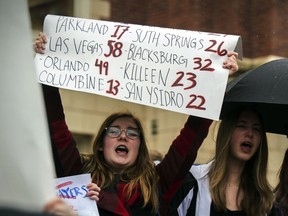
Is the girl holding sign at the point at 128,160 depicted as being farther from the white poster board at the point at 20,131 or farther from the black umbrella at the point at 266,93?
the white poster board at the point at 20,131

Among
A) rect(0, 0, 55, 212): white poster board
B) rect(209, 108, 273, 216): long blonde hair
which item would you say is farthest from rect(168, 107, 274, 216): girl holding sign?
rect(0, 0, 55, 212): white poster board

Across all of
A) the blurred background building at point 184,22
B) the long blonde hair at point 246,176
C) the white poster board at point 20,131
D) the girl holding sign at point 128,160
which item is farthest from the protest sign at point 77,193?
the blurred background building at point 184,22

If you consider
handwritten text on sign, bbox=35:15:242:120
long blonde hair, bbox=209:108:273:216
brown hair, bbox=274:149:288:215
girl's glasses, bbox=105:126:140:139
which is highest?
handwritten text on sign, bbox=35:15:242:120

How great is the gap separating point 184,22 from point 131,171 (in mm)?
7678

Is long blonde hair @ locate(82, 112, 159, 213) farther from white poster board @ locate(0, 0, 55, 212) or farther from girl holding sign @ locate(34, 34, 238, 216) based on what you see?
white poster board @ locate(0, 0, 55, 212)

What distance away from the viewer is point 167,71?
4.02m

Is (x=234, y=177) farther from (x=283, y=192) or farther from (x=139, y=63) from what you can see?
(x=139, y=63)

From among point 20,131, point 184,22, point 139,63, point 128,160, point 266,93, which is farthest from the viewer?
point 184,22

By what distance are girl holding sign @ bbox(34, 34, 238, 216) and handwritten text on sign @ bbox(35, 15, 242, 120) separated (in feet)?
0.32

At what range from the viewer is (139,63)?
4035mm

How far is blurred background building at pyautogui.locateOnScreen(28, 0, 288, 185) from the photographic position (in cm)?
1132

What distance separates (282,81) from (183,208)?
42.6 inches

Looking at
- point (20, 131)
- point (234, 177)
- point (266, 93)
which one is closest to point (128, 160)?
point (234, 177)

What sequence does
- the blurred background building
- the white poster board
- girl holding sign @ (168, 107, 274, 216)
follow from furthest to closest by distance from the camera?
the blurred background building → girl holding sign @ (168, 107, 274, 216) → the white poster board
